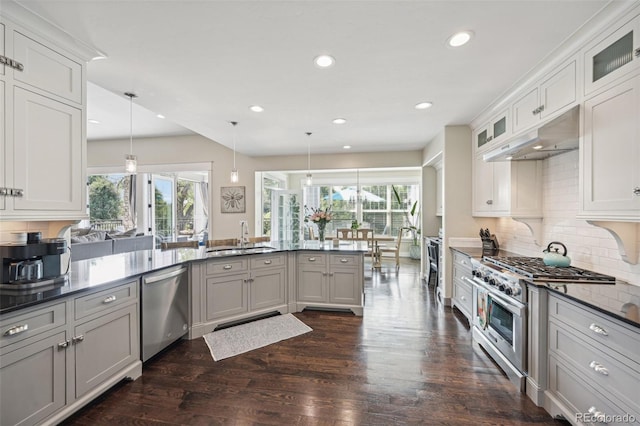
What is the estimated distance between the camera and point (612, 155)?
5.67 ft

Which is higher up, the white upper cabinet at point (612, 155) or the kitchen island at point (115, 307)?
the white upper cabinet at point (612, 155)

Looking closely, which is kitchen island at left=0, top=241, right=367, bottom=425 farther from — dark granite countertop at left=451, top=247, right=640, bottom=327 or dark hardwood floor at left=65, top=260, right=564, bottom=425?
dark granite countertop at left=451, top=247, right=640, bottom=327

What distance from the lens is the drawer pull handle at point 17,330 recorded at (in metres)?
1.44

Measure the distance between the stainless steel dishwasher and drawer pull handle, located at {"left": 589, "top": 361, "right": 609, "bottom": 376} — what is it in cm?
322

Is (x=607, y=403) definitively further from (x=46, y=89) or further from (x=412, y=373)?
(x=46, y=89)

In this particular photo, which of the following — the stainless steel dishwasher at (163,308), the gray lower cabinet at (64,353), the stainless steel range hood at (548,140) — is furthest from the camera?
the stainless steel dishwasher at (163,308)

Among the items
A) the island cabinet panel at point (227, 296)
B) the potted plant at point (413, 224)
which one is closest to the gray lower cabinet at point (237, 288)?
the island cabinet panel at point (227, 296)

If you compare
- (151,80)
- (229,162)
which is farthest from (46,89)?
(229,162)

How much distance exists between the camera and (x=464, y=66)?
2.37 metres

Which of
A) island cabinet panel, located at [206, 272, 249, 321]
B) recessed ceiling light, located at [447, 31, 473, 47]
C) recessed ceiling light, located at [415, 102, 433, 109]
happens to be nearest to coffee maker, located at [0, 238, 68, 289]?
island cabinet panel, located at [206, 272, 249, 321]

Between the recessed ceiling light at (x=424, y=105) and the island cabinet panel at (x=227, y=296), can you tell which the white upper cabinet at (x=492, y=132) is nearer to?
the recessed ceiling light at (x=424, y=105)

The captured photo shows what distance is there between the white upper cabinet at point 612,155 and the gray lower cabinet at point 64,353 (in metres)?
3.49

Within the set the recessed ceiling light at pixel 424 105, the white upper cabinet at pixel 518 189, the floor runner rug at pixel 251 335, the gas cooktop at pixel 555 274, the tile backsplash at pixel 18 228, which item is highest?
the recessed ceiling light at pixel 424 105

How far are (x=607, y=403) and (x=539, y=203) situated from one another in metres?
2.01
